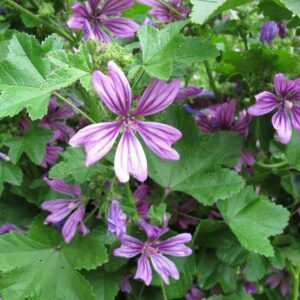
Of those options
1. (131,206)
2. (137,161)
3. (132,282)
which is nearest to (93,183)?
(131,206)

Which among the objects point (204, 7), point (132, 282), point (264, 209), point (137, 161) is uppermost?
point (204, 7)

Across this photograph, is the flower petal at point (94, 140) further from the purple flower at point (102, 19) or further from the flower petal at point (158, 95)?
the purple flower at point (102, 19)

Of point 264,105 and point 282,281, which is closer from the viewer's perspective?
point 264,105

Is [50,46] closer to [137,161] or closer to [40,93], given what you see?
[40,93]

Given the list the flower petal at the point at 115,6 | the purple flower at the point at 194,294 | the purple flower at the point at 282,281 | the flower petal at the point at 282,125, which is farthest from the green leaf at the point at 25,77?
the purple flower at the point at 282,281

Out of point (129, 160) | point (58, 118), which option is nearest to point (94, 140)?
point (129, 160)

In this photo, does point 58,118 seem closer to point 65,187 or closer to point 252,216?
point 65,187
